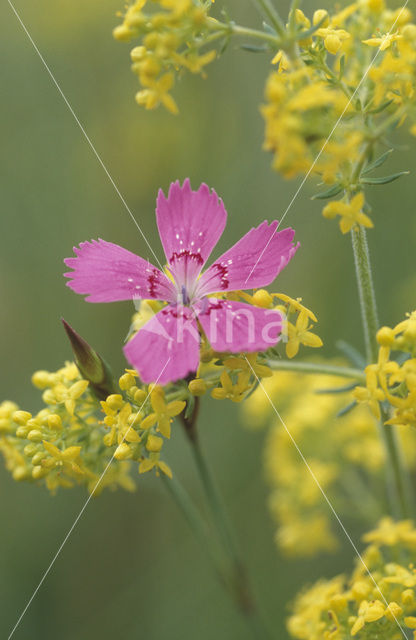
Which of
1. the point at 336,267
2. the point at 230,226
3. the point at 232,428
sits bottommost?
the point at 232,428

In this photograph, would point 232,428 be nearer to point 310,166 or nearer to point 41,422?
point 41,422

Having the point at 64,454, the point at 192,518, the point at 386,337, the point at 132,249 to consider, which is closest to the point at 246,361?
the point at 386,337

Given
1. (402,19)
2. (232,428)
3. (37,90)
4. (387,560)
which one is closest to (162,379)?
(402,19)

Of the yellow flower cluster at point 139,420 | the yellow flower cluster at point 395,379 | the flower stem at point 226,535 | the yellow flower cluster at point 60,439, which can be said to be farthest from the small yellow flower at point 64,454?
the yellow flower cluster at point 395,379

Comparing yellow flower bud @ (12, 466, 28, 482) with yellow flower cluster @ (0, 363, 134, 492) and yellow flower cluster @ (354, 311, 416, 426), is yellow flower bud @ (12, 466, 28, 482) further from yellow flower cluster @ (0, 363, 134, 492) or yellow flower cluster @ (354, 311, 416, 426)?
yellow flower cluster @ (354, 311, 416, 426)

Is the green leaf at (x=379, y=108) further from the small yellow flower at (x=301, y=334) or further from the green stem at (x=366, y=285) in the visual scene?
the small yellow flower at (x=301, y=334)

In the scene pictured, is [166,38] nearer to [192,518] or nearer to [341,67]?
[341,67]

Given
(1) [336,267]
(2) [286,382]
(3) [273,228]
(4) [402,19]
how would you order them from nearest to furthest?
(4) [402,19] → (3) [273,228] → (2) [286,382] → (1) [336,267]
